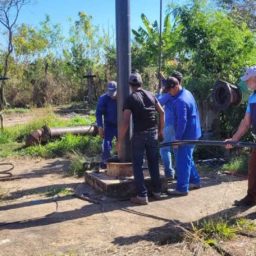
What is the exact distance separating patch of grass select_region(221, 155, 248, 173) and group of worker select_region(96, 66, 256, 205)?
1.45 m

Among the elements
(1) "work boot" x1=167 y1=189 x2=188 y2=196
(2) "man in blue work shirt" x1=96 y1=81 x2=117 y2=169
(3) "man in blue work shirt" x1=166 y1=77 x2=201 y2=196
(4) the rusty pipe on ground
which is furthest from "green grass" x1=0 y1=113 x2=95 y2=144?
(3) "man in blue work shirt" x1=166 y1=77 x2=201 y2=196

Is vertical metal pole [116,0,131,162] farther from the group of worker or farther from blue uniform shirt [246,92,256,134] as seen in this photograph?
blue uniform shirt [246,92,256,134]

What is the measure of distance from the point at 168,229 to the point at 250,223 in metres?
0.96

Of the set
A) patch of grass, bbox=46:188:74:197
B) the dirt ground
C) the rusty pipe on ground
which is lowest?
the dirt ground

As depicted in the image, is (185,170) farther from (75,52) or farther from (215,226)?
(75,52)

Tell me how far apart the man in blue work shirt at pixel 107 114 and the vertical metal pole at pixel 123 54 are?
3.81ft

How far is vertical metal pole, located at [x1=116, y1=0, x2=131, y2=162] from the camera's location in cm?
727

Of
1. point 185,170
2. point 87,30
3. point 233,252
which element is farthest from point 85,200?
point 87,30

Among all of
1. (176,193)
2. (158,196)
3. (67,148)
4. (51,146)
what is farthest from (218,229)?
(51,146)

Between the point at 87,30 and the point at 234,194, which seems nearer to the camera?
the point at 234,194

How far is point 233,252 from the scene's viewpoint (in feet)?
15.9

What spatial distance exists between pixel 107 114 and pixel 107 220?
320 centimetres

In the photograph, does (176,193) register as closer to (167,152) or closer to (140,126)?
(167,152)

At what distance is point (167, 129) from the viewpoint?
7602 millimetres
